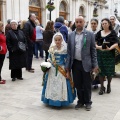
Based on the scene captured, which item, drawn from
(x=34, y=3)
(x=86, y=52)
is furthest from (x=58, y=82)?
(x=34, y=3)

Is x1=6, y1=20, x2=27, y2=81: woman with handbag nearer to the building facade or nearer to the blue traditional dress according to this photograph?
the blue traditional dress

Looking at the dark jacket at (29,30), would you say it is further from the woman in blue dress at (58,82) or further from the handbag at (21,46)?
the woman in blue dress at (58,82)

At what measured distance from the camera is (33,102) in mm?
5145

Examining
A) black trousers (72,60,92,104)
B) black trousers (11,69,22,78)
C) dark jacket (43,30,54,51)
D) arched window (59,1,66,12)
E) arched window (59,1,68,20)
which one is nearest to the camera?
black trousers (72,60,92,104)

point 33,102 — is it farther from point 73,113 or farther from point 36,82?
point 36,82

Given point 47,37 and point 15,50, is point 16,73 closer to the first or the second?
point 15,50

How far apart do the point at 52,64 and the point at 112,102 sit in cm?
150

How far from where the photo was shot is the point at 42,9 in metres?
19.0

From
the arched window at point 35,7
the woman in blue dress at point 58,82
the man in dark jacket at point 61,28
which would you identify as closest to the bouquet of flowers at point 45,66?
the woman in blue dress at point 58,82

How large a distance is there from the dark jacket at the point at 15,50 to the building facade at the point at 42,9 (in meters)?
8.38

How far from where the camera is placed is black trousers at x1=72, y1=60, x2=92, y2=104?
180 inches

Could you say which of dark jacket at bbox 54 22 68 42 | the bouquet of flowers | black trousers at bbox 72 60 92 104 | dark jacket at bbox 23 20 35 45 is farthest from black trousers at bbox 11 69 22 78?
black trousers at bbox 72 60 92 104

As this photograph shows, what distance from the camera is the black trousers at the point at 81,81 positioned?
457cm

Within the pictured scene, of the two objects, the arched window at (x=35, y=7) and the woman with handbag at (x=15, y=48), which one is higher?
the arched window at (x=35, y=7)
